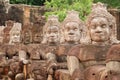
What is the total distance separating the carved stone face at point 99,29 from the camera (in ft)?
18.3

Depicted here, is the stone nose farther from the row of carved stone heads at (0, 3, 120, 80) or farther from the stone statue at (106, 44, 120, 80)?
the stone statue at (106, 44, 120, 80)

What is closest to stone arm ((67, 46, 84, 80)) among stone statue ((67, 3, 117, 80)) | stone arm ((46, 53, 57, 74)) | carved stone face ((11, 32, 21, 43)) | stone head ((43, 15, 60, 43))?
stone statue ((67, 3, 117, 80))

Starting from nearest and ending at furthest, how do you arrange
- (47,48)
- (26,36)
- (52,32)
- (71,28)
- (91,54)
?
(91,54) → (71,28) → (47,48) → (52,32) → (26,36)

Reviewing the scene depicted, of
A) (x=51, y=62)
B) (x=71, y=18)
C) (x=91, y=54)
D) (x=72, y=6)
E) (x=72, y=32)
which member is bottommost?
(x=51, y=62)

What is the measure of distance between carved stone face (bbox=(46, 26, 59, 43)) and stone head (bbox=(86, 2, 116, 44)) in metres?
1.87

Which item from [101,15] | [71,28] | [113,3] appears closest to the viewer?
[101,15]

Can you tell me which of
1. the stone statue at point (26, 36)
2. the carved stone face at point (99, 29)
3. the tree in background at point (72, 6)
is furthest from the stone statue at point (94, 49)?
the tree in background at point (72, 6)

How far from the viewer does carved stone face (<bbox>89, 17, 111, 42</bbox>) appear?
5582 millimetres

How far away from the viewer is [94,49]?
5371mm

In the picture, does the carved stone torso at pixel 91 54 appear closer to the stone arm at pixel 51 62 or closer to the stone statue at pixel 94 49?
the stone statue at pixel 94 49

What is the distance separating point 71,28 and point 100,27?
4.14 feet

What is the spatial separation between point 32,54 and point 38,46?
0.72 ft

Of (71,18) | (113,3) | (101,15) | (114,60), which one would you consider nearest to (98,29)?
(101,15)

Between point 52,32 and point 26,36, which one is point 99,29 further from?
point 26,36
